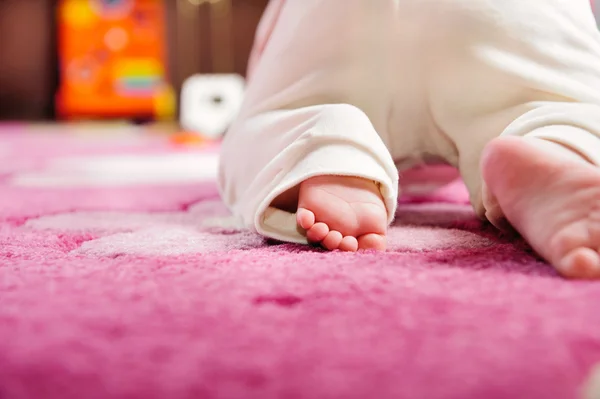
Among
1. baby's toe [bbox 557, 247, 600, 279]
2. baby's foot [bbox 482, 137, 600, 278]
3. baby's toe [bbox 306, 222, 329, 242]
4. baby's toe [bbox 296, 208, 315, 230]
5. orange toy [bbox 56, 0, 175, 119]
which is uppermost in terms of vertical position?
baby's foot [bbox 482, 137, 600, 278]

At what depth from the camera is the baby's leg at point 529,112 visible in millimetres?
446

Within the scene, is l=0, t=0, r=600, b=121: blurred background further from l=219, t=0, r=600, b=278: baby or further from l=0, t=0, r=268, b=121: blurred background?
l=219, t=0, r=600, b=278: baby

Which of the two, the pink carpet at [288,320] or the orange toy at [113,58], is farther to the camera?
the orange toy at [113,58]

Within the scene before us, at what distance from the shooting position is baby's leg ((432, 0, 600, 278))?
0.45 m

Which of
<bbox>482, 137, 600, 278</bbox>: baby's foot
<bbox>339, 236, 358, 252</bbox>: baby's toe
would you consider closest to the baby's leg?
<bbox>482, 137, 600, 278</bbox>: baby's foot

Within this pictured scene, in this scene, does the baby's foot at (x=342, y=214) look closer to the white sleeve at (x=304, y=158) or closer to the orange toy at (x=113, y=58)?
the white sleeve at (x=304, y=158)

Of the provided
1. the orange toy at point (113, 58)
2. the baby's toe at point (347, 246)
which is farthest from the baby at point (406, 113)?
the orange toy at point (113, 58)

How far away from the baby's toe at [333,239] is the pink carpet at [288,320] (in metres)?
0.01

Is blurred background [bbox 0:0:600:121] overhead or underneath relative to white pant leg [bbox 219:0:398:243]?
underneath

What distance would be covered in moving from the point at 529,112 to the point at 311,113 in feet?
0.60

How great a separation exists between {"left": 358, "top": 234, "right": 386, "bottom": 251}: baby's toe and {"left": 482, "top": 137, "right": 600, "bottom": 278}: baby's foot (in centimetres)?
9

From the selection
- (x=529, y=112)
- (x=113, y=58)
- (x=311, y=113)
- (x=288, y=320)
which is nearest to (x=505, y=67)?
(x=529, y=112)

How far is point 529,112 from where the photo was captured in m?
0.55

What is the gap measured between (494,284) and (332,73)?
1.02 feet
